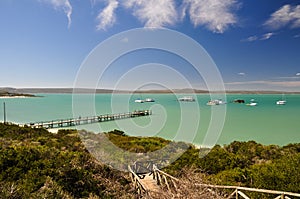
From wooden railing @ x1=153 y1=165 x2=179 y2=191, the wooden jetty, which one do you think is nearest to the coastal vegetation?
wooden railing @ x1=153 y1=165 x2=179 y2=191

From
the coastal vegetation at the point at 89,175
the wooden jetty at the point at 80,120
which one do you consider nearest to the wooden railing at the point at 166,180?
the coastal vegetation at the point at 89,175

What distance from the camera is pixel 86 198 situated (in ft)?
18.7

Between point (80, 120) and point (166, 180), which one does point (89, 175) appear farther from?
point (80, 120)

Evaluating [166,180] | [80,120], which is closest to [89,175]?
[166,180]

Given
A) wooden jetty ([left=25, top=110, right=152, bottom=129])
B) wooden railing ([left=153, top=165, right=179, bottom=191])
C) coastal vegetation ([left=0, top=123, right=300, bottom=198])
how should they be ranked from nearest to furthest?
coastal vegetation ([left=0, top=123, right=300, bottom=198]) < wooden railing ([left=153, top=165, right=179, bottom=191]) < wooden jetty ([left=25, top=110, right=152, bottom=129])

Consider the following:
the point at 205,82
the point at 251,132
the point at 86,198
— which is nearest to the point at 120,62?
the point at 205,82

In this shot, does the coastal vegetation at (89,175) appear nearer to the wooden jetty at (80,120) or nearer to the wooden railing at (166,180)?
the wooden railing at (166,180)

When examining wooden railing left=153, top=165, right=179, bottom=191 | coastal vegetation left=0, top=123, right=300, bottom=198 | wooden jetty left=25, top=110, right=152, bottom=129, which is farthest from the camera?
wooden jetty left=25, top=110, right=152, bottom=129

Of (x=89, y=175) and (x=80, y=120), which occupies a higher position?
(x=89, y=175)

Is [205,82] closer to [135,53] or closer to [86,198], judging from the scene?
[135,53]

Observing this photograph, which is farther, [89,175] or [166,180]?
[89,175]

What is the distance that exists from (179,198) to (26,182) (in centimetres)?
393

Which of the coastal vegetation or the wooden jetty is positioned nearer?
the coastal vegetation

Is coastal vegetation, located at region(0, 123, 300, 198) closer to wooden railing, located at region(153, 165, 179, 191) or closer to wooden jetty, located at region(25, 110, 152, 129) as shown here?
wooden railing, located at region(153, 165, 179, 191)
